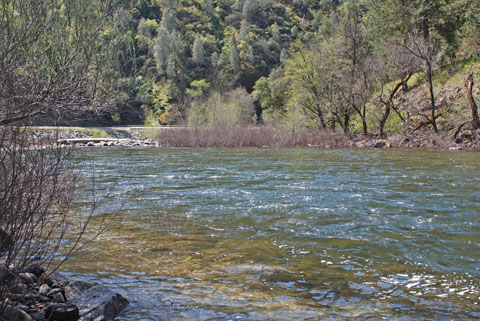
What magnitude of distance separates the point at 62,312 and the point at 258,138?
2760 centimetres

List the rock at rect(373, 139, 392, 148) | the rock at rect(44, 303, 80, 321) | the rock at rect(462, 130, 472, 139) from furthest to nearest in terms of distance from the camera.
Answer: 1. the rock at rect(373, 139, 392, 148)
2. the rock at rect(462, 130, 472, 139)
3. the rock at rect(44, 303, 80, 321)

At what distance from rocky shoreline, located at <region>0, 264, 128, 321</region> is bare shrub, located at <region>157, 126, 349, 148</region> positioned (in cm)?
2584

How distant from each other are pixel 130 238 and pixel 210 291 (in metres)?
2.86

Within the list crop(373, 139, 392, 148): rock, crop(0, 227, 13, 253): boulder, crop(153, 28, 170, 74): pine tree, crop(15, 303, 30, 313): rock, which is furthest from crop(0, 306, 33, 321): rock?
crop(153, 28, 170, 74): pine tree

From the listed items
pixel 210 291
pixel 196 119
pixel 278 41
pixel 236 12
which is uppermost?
pixel 236 12

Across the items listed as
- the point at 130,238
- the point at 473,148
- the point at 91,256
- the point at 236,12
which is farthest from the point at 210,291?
the point at 236,12

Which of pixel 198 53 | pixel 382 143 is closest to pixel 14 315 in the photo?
pixel 382 143

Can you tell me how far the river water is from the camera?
4797mm

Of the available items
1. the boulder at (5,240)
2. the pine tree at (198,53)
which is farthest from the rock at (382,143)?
the pine tree at (198,53)

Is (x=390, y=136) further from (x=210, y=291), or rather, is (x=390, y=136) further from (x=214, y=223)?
(x=210, y=291)

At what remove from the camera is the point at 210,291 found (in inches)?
205

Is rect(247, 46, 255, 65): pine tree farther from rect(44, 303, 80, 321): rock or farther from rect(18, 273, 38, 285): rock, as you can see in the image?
rect(44, 303, 80, 321): rock

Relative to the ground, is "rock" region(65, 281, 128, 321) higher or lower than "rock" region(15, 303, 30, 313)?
lower

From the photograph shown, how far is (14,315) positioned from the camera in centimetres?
368
